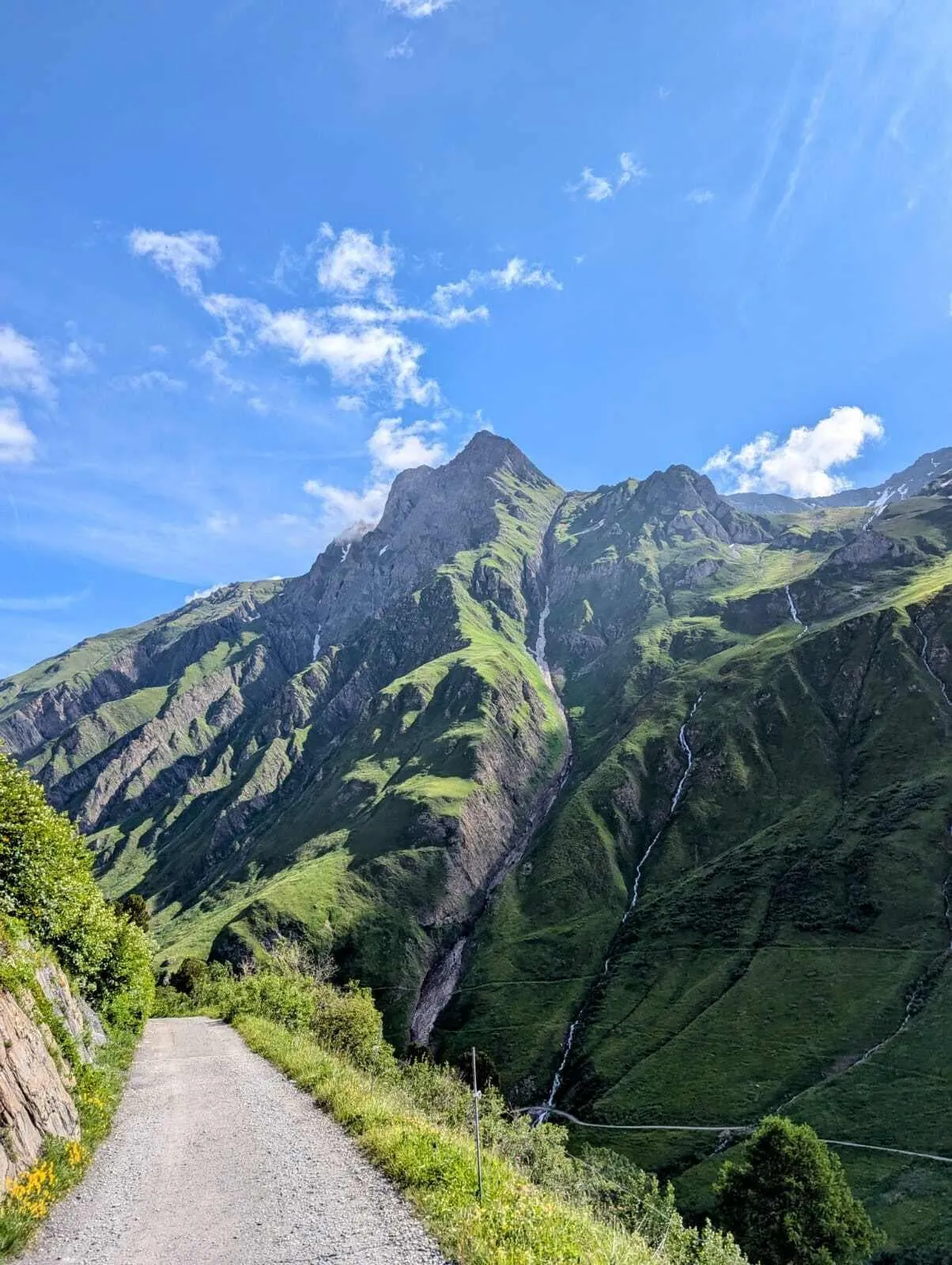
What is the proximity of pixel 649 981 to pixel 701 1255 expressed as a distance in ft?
545

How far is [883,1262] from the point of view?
273ft

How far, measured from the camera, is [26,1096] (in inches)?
717

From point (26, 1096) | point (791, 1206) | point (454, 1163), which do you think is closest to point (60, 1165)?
point (26, 1096)

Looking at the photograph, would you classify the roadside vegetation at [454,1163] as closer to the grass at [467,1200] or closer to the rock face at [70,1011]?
the grass at [467,1200]

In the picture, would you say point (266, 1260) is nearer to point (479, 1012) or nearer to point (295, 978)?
point (295, 978)

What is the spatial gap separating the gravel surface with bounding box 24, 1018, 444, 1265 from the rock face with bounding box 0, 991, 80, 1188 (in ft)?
5.08

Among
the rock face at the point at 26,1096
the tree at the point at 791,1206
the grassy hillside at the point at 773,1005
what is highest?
the rock face at the point at 26,1096

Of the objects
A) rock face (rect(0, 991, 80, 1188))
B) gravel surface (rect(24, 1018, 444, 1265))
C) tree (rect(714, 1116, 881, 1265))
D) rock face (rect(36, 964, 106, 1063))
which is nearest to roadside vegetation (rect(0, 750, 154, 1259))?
rock face (rect(0, 991, 80, 1188))

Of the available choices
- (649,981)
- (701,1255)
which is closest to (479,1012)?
(649,981)

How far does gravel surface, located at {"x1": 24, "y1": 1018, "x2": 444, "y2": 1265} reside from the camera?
13188mm

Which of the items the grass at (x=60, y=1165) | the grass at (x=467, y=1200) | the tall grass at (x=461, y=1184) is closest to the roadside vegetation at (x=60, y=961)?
the grass at (x=60, y=1165)

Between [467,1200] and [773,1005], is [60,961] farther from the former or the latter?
[773,1005]

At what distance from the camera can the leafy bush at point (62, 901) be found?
96.8 feet

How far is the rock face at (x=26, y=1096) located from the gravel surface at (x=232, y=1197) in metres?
1.55
